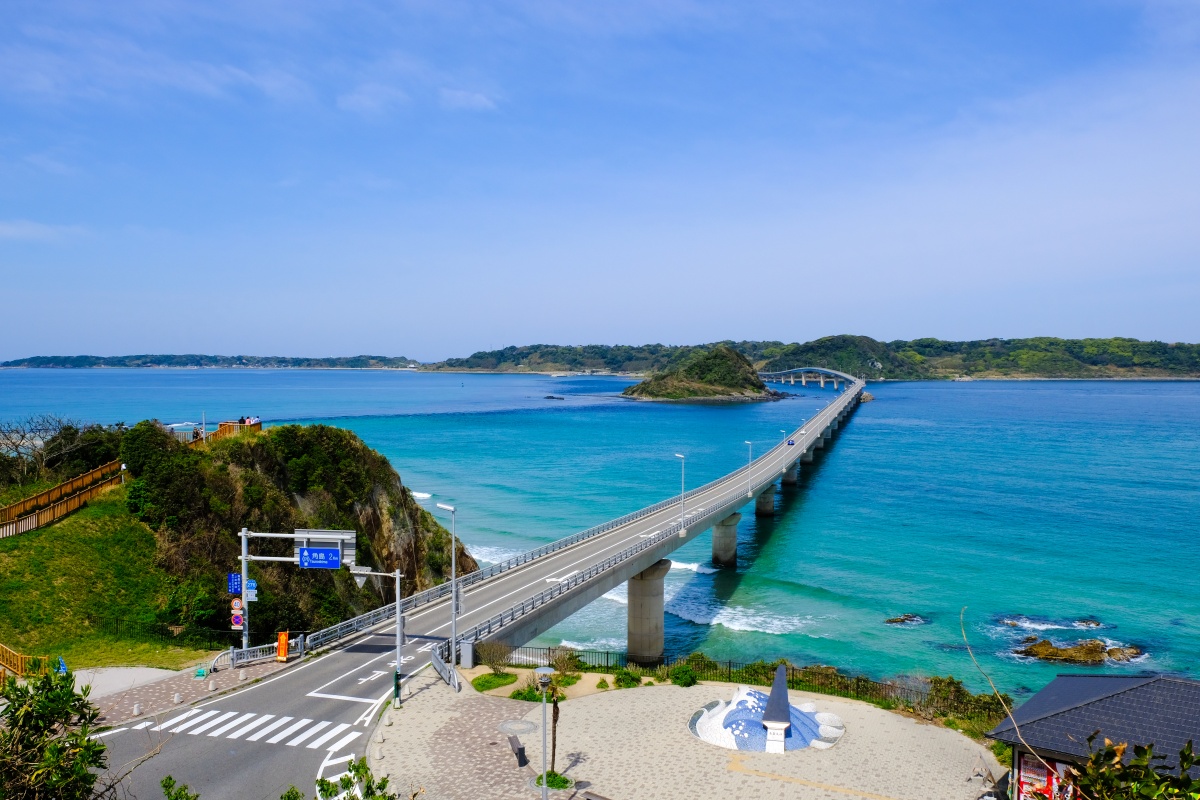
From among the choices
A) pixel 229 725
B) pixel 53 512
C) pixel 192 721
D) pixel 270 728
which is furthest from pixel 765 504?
pixel 192 721

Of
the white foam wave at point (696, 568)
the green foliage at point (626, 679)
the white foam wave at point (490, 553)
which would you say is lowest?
the white foam wave at point (696, 568)

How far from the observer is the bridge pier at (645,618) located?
4597 centimetres

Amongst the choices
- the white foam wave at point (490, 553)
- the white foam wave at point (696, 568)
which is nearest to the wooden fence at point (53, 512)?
the white foam wave at point (490, 553)

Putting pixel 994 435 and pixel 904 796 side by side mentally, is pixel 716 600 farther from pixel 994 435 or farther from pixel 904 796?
pixel 994 435

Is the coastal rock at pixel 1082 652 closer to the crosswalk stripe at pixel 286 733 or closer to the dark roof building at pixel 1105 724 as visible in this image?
the dark roof building at pixel 1105 724

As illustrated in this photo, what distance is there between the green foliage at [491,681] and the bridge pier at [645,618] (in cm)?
1762

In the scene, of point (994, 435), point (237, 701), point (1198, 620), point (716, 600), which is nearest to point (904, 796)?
point (237, 701)

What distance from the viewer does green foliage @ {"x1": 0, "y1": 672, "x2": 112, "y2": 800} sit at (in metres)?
10.0

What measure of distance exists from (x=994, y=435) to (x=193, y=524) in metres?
142

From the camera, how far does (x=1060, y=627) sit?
1853 inches

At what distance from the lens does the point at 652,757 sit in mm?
22750

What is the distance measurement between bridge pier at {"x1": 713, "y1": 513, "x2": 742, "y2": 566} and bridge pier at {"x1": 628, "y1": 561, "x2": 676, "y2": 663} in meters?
20.0

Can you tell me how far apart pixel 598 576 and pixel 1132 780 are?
3336cm

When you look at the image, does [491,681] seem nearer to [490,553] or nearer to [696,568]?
[490,553]
